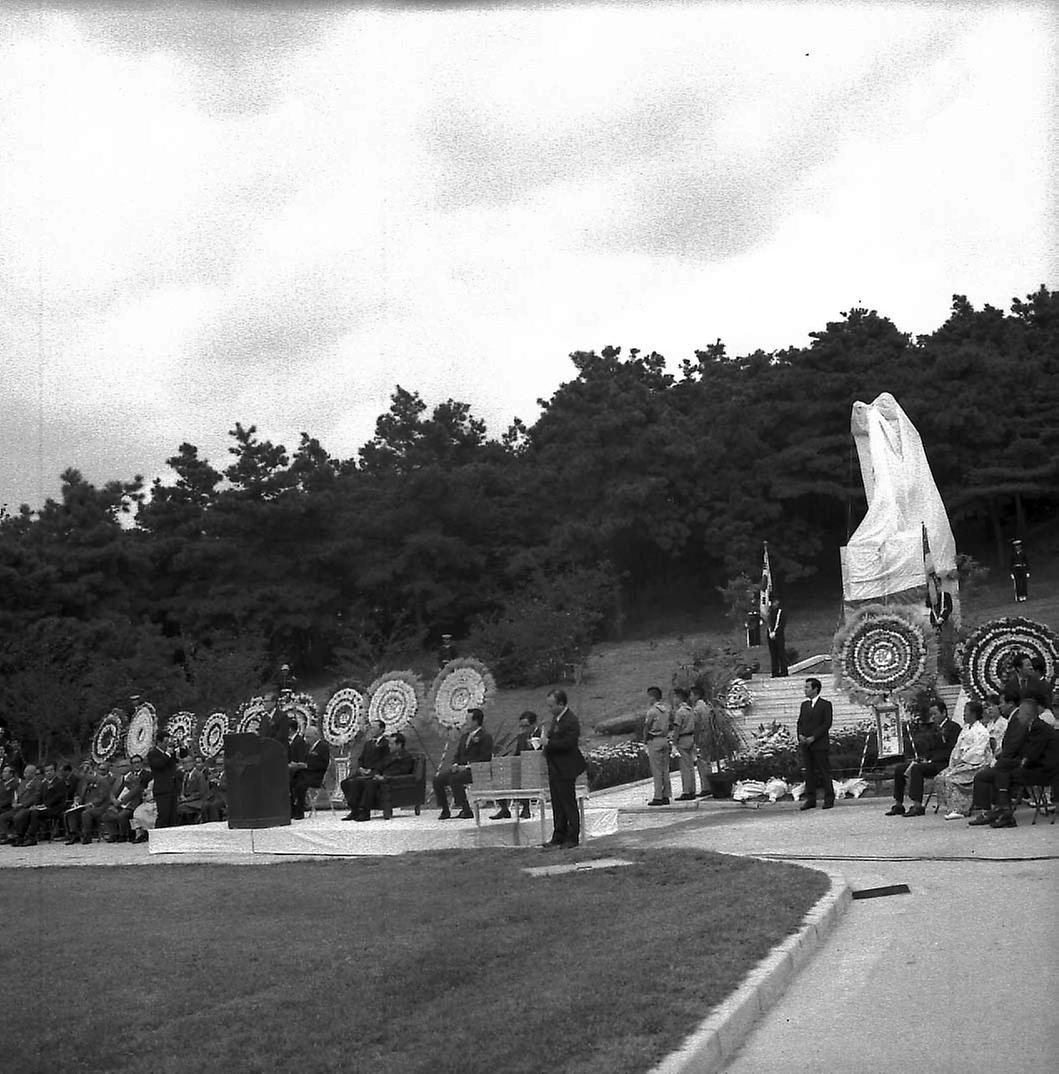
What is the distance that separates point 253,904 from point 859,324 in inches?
1805

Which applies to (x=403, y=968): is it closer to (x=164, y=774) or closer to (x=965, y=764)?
(x=965, y=764)

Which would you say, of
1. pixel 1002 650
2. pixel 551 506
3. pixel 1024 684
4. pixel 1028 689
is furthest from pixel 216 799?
pixel 551 506

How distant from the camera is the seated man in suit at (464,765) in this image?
61.8 feet

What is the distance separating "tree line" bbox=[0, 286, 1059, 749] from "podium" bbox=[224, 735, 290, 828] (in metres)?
28.3

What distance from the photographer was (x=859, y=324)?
5450 centimetres

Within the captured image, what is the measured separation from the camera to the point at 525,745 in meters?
19.0

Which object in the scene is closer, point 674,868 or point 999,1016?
point 999,1016

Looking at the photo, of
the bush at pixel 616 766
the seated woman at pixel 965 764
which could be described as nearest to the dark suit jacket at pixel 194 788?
the bush at pixel 616 766

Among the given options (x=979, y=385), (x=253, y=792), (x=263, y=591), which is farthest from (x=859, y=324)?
(x=253, y=792)

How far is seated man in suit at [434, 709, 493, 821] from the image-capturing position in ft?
61.8

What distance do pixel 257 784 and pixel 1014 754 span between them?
31.2ft

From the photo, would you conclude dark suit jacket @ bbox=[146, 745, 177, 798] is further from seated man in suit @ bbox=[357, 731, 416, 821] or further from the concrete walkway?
the concrete walkway

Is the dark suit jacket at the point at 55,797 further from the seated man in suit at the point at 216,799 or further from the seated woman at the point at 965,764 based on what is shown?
the seated woman at the point at 965,764

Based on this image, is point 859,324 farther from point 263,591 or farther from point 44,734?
point 44,734
